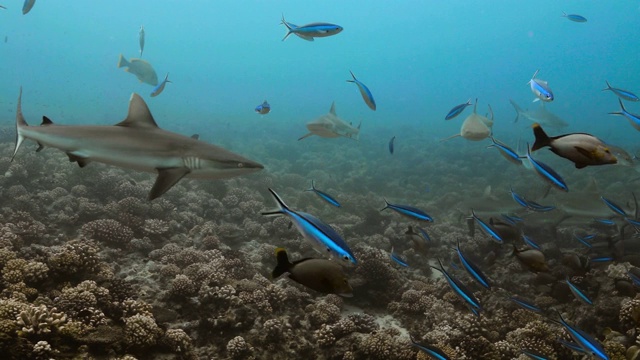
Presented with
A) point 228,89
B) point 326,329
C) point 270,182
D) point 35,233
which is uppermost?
point 35,233

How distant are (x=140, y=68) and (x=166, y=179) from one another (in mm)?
9149

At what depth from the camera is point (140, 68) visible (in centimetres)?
1071

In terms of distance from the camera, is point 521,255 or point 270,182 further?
point 270,182

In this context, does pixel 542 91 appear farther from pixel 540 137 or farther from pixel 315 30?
pixel 315 30

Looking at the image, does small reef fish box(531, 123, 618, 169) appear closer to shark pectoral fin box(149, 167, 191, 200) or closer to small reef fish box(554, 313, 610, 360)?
small reef fish box(554, 313, 610, 360)

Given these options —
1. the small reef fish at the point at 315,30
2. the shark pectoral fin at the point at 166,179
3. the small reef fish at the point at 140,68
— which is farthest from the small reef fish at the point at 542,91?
the small reef fish at the point at 140,68

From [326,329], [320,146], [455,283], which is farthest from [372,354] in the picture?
[320,146]

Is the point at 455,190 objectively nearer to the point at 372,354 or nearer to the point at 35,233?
the point at 372,354

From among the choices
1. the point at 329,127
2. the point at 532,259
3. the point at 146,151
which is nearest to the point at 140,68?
the point at 329,127

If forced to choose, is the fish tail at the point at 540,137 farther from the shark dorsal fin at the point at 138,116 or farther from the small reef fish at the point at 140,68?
the small reef fish at the point at 140,68

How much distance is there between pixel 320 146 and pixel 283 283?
26826 mm

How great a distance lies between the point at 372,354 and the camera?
471 cm

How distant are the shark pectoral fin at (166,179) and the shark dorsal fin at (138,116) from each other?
0.74 m

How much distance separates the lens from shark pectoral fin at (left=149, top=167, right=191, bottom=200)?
3.23m
